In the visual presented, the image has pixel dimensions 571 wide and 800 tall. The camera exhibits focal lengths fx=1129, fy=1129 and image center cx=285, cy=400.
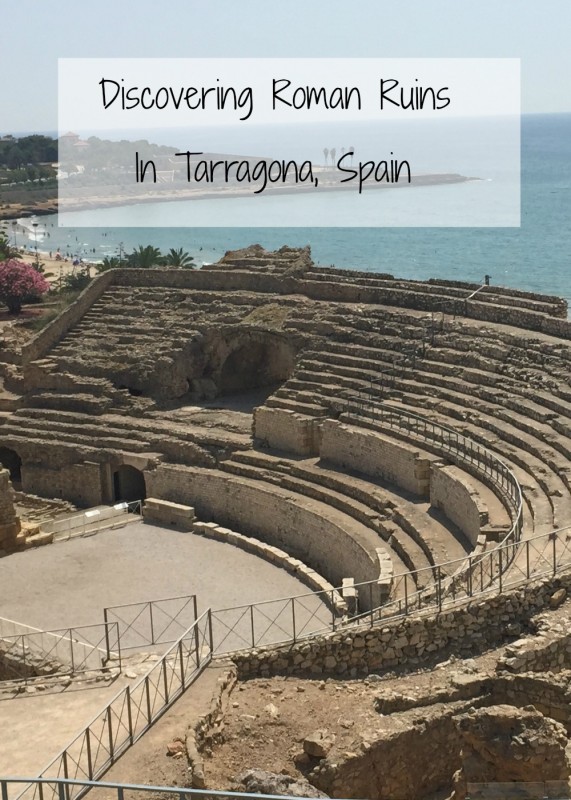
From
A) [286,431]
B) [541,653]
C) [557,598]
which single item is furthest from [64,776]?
[286,431]

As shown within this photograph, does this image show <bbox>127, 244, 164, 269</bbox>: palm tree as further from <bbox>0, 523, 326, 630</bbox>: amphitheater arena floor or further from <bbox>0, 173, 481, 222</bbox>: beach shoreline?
<bbox>0, 173, 481, 222</bbox>: beach shoreline

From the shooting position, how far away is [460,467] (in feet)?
82.6

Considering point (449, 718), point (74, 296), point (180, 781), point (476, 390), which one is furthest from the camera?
point (74, 296)

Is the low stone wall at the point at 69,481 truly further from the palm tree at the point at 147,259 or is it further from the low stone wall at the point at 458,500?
the palm tree at the point at 147,259

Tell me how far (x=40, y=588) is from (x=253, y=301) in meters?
13.1

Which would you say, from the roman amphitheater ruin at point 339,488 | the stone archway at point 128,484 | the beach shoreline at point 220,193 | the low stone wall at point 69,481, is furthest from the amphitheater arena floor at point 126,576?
the beach shoreline at point 220,193

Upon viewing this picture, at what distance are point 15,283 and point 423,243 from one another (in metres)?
55.2

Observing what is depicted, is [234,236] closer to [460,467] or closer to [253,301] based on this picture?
[253,301]

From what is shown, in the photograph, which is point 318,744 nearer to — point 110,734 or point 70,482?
point 110,734

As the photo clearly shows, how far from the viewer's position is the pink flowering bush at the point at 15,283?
47.7 m

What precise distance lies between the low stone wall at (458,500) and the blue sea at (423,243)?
40.7 m

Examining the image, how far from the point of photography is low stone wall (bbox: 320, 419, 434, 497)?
26.1 meters

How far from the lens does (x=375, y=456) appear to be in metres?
27.6

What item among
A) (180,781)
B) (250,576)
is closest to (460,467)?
(250,576)
